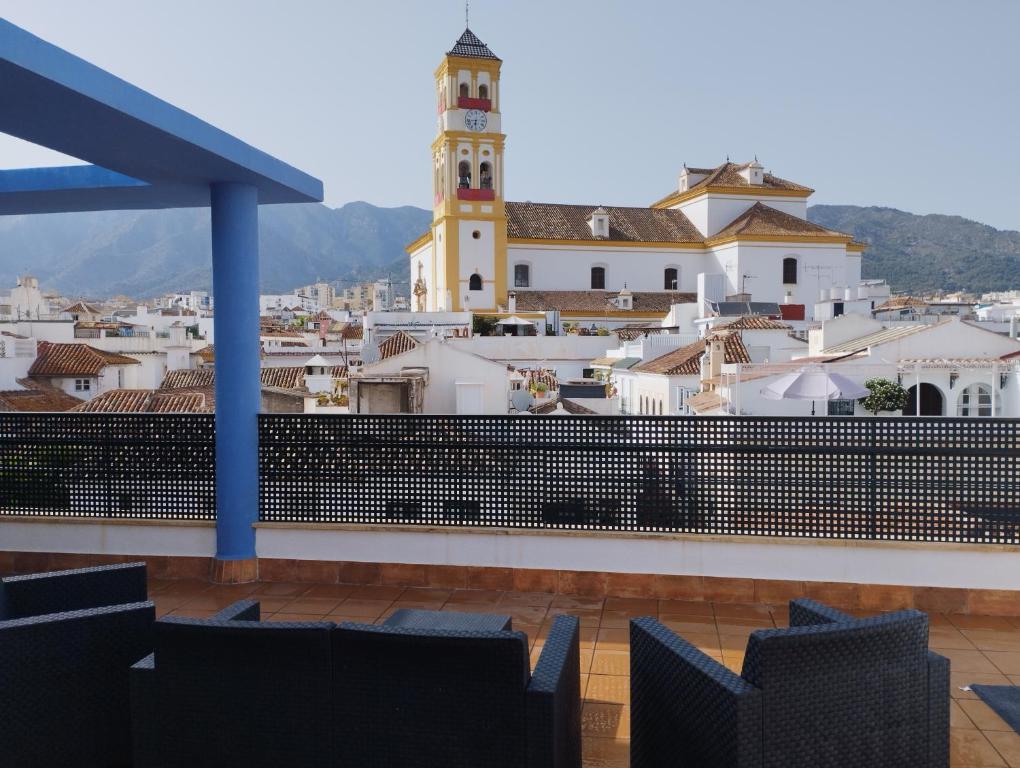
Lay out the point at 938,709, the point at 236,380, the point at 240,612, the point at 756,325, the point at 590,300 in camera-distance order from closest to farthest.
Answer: the point at 938,709
the point at 240,612
the point at 236,380
the point at 756,325
the point at 590,300

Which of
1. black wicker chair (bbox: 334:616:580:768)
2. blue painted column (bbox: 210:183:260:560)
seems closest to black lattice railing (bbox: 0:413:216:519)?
blue painted column (bbox: 210:183:260:560)

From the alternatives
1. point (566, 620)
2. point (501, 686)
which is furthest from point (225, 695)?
point (566, 620)

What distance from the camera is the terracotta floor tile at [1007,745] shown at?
9.04 feet

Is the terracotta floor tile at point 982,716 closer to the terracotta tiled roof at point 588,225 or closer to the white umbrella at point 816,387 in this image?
the white umbrella at point 816,387

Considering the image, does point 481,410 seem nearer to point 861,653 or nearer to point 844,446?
point 844,446

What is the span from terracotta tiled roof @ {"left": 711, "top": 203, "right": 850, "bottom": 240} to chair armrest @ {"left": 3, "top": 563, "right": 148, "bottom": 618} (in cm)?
4357

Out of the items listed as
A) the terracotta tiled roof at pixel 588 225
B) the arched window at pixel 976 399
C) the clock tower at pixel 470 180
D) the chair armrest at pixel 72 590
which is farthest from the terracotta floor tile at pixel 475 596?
the terracotta tiled roof at pixel 588 225

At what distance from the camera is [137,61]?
4723mm

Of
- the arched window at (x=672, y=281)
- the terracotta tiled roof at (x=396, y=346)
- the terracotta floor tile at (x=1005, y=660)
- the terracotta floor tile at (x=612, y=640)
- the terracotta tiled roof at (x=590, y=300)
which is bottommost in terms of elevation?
the terracotta floor tile at (x=1005, y=660)

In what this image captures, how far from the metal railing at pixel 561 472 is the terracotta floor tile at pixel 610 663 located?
3.01 feet

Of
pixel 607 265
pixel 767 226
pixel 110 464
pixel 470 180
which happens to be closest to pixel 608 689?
pixel 110 464

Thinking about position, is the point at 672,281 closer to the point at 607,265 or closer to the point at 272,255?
the point at 607,265

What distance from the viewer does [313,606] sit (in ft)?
14.5

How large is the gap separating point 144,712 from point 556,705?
107 centimetres
